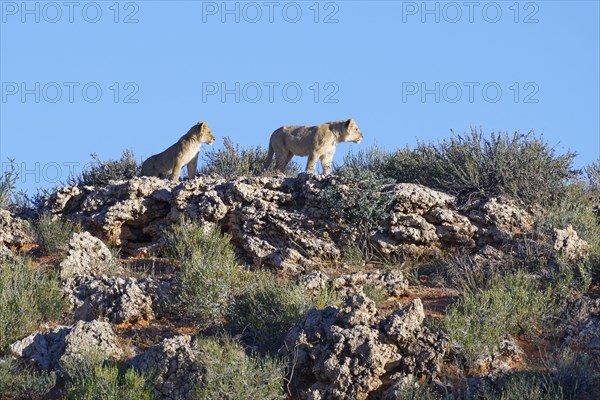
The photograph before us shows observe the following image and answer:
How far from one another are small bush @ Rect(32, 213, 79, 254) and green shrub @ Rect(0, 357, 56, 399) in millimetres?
3578

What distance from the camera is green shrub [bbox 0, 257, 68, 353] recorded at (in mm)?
12070

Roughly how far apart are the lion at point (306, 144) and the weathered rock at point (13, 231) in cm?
717

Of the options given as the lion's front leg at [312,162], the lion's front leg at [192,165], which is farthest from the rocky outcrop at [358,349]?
the lion's front leg at [312,162]

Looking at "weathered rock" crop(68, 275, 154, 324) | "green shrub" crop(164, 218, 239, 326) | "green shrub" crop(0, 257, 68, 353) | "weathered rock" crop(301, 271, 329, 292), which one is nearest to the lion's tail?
"green shrub" crop(164, 218, 239, 326)

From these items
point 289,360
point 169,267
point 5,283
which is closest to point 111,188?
point 169,267

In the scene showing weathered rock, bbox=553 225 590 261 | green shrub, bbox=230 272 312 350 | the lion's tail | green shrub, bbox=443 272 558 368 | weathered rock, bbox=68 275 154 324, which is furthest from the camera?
the lion's tail

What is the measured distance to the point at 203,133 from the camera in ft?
66.9

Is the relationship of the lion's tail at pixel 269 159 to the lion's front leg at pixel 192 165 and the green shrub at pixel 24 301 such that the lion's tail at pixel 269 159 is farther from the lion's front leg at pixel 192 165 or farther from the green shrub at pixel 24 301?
the green shrub at pixel 24 301

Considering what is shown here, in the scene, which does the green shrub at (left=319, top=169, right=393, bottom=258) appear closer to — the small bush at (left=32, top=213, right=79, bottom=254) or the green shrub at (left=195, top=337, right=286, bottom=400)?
the small bush at (left=32, top=213, right=79, bottom=254)

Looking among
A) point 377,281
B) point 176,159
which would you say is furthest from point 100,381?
point 176,159

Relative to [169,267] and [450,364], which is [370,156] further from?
[450,364]

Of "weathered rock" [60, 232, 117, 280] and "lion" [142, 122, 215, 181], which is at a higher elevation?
"lion" [142, 122, 215, 181]

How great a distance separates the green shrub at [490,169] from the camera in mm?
16047

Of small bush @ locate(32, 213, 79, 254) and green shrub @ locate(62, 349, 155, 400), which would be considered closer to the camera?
green shrub @ locate(62, 349, 155, 400)
